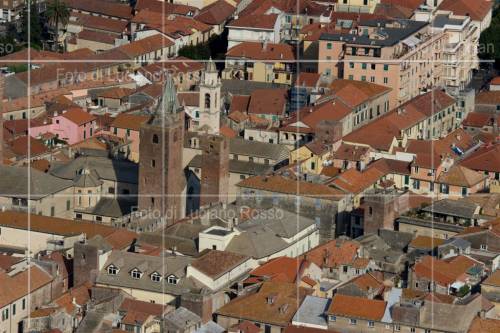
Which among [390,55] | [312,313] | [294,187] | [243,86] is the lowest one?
[312,313]

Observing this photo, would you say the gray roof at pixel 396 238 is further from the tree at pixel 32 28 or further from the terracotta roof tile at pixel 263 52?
the tree at pixel 32 28

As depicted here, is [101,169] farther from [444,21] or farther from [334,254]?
[444,21]

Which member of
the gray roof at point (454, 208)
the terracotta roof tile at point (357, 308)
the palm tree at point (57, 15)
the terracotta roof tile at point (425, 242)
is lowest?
the terracotta roof tile at point (357, 308)

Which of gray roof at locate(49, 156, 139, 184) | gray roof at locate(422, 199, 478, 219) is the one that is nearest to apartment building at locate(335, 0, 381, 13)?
gray roof at locate(49, 156, 139, 184)

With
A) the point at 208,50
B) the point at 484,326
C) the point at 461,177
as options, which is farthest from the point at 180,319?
the point at 208,50

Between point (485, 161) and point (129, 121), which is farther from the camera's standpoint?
point (129, 121)

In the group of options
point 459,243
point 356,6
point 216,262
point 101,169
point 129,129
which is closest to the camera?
point 216,262

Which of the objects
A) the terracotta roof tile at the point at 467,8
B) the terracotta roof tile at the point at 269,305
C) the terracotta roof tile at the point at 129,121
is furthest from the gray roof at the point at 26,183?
the terracotta roof tile at the point at 467,8

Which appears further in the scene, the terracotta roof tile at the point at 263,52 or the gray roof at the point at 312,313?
the terracotta roof tile at the point at 263,52
